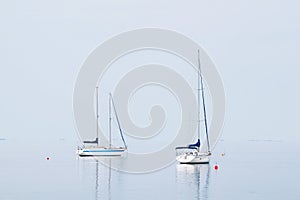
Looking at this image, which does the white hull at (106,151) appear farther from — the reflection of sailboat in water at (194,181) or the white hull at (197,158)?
the white hull at (197,158)

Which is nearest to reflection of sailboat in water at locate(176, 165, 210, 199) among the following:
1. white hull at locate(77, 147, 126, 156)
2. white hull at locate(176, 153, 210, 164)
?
white hull at locate(176, 153, 210, 164)

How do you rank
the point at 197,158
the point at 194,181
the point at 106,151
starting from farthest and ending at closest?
the point at 106,151, the point at 197,158, the point at 194,181

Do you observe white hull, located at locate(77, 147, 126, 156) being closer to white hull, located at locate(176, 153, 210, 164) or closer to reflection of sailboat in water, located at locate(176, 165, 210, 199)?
reflection of sailboat in water, located at locate(176, 165, 210, 199)

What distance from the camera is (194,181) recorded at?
7906 centimetres

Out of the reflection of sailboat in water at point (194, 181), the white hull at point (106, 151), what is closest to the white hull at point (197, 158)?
the reflection of sailboat in water at point (194, 181)

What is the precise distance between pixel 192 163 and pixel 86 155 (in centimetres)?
4531

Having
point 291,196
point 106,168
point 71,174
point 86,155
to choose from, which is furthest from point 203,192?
point 86,155

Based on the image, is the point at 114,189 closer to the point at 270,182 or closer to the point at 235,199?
the point at 235,199

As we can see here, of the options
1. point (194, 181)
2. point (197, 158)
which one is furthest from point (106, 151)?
point (194, 181)

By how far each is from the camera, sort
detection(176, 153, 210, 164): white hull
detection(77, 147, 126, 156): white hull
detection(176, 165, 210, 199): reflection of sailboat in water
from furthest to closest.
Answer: detection(77, 147, 126, 156): white hull
detection(176, 153, 210, 164): white hull
detection(176, 165, 210, 199): reflection of sailboat in water

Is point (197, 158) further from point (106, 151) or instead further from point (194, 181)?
point (106, 151)

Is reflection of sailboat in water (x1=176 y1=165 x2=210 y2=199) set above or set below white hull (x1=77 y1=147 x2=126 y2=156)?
below

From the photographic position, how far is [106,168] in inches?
4122

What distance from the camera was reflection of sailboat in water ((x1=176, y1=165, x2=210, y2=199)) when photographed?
6507 cm
